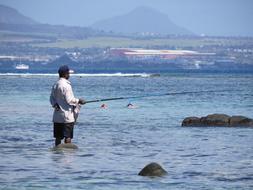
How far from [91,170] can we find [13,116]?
57.7 ft

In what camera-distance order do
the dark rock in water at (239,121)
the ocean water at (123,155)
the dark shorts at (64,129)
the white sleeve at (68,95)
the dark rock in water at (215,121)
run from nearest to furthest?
1. the ocean water at (123,155)
2. the white sleeve at (68,95)
3. the dark shorts at (64,129)
4. the dark rock in water at (239,121)
5. the dark rock in water at (215,121)

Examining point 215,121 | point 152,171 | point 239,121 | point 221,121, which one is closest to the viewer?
point 152,171

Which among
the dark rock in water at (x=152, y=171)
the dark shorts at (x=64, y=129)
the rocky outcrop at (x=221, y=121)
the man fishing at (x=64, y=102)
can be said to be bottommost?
the rocky outcrop at (x=221, y=121)

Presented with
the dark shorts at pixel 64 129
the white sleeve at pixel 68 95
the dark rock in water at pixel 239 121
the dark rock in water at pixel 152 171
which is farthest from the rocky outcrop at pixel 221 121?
the dark rock in water at pixel 152 171

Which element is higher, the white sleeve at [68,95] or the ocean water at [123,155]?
the white sleeve at [68,95]

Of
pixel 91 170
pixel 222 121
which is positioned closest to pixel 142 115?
pixel 222 121

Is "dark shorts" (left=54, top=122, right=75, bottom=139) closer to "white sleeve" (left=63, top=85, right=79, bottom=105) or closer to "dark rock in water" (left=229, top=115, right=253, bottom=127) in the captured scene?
"white sleeve" (left=63, top=85, right=79, bottom=105)

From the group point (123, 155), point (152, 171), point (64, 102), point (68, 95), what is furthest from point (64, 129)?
point (152, 171)

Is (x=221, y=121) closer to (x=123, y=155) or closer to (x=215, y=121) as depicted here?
(x=215, y=121)

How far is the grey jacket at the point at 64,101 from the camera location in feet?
61.6

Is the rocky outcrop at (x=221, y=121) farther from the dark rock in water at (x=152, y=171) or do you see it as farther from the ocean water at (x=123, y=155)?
the dark rock in water at (x=152, y=171)

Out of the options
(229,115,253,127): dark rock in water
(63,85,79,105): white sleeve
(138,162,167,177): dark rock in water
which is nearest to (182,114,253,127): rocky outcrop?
(229,115,253,127): dark rock in water

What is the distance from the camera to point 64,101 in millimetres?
18859

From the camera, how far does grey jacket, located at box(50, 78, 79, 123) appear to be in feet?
61.6
